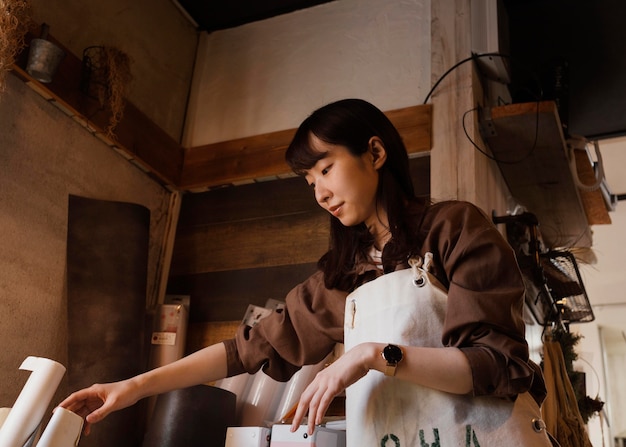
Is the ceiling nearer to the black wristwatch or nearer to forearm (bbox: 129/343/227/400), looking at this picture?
forearm (bbox: 129/343/227/400)

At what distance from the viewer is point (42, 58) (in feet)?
7.55

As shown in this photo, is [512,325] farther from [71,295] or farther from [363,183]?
[71,295]

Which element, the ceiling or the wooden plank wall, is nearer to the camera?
the wooden plank wall

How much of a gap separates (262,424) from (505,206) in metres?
1.43

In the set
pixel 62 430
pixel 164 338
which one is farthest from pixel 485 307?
pixel 164 338

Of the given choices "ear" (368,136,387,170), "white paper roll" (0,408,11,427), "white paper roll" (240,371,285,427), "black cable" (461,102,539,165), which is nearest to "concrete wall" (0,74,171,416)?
"white paper roll" (240,371,285,427)

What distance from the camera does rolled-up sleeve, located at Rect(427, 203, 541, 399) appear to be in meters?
1.30

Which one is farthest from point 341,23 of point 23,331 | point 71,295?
point 23,331

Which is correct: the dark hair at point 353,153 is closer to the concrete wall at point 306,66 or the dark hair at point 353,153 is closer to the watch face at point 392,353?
the watch face at point 392,353

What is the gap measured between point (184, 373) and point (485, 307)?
704 millimetres

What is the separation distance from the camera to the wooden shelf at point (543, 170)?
Answer: 2.57 meters

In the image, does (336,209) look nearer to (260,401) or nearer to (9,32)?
(260,401)

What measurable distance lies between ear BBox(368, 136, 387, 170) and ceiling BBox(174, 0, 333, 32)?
1.75m

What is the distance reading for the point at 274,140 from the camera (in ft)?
9.77
